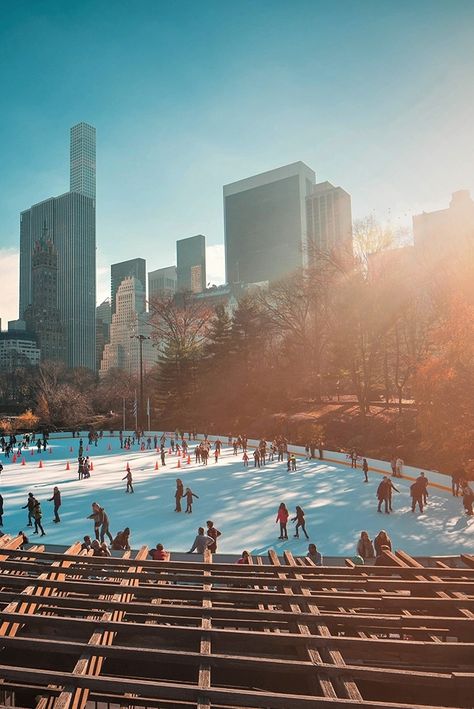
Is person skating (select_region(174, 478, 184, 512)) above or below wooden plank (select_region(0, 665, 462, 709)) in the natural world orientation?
below

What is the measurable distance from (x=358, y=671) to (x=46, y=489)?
20408mm

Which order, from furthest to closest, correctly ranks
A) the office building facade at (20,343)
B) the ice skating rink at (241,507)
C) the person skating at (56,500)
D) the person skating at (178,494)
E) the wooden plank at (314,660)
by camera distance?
1. the office building facade at (20,343)
2. the person skating at (178,494)
3. the person skating at (56,500)
4. the ice skating rink at (241,507)
5. the wooden plank at (314,660)

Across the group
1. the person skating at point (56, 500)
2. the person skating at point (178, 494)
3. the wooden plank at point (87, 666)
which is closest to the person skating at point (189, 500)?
the person skating at point (178, 494)

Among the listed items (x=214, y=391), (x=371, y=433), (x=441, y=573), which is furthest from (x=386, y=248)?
(x=441, y=573)

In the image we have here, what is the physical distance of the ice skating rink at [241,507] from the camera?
42.5ft

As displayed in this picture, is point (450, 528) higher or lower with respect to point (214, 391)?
lower

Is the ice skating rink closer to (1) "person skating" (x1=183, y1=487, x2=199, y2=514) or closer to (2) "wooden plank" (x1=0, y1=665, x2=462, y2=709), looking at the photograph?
(1) "person skating" (x1=183, y1=487, x2=199, y2=514)

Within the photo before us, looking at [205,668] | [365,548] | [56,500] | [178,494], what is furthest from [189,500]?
[205,668]

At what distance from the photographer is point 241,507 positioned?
16.7 metres

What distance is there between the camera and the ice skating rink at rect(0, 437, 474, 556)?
42.5ft

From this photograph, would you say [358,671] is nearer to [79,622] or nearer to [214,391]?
[79,622]

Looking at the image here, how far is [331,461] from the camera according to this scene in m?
28.7

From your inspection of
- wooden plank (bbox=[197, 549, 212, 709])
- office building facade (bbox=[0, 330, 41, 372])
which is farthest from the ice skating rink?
office building facade (bbox=[0, 330, 41, 372])

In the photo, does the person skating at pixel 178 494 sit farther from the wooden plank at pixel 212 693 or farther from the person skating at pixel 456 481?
the wooden plank at pixel 212 693
